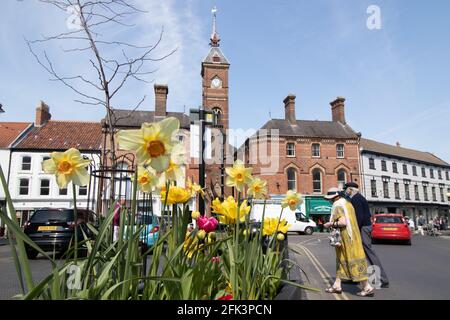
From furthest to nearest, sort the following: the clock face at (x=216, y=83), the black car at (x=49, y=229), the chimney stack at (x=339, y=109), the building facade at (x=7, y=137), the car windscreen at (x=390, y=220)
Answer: the chimney stack at (x=339, y=109)
the clock face at (x=216, y=83)
the building facade at (x=7, y=137)
the car windscreen at (x=390, y=220)
the black car at (x=49, y=229)

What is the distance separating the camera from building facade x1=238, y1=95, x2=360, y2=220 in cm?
3195

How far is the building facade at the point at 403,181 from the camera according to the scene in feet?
115

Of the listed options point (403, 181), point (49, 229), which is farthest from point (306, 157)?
point (49, 229)

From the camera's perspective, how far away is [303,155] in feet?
108

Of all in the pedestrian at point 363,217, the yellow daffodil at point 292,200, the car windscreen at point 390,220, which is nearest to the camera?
the yellow daffodil at point 292,200

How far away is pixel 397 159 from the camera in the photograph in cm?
3819

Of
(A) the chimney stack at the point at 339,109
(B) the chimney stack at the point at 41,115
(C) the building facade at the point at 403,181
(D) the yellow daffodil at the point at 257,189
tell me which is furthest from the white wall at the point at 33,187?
(D) the yellow daffodil at the point at 257,189

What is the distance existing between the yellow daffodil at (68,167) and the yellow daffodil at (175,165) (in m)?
0.43

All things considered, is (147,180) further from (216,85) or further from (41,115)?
(41,115)

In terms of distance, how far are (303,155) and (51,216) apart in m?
26.6

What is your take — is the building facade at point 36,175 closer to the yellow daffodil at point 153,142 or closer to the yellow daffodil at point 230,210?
the yellow daffodil at point 230,210

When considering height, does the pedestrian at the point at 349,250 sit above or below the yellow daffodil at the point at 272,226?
below

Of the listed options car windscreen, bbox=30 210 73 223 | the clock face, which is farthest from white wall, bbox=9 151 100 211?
car windscreen, bbox=30 210 73 223

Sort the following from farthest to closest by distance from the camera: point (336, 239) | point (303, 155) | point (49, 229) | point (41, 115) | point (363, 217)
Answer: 1. point (303, 155)
2. point (41, 115)
3. point (49, 229)
4. point (363, 217)
5. point (336, 239)
